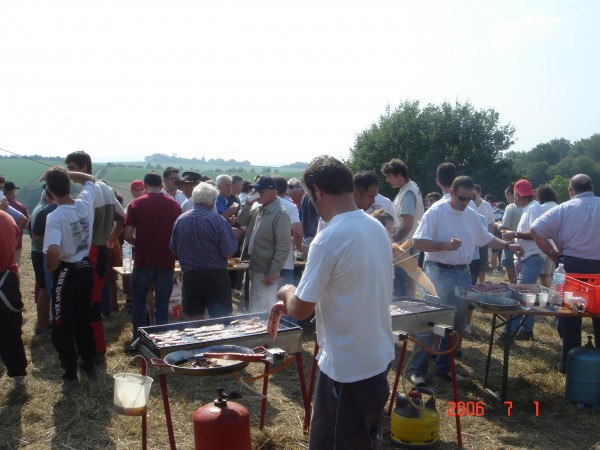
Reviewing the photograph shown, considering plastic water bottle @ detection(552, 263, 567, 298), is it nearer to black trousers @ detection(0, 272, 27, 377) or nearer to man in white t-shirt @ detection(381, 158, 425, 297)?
man in white t-shirt @ detection(381, 158, 425, 297)

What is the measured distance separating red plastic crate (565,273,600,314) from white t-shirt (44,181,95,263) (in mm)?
4310

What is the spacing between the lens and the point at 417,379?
194 inches

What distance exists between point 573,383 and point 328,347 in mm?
3164

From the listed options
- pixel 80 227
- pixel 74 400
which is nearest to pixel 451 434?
pixel 74 400

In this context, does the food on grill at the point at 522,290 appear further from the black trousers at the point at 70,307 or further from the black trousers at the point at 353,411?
the black trousers at the point at 70,307

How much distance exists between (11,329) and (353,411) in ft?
11.3

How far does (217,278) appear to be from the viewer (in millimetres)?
5277

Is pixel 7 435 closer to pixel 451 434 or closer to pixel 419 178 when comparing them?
pixel 451 434

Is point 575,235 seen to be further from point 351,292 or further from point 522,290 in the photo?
point 351,292

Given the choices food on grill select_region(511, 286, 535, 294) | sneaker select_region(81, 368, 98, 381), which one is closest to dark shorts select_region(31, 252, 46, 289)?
sneaker select_region(81, 368, 98, 381)

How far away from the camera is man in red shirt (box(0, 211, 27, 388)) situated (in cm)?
455

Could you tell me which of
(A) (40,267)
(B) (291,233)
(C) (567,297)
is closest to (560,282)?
(C) (567,297)

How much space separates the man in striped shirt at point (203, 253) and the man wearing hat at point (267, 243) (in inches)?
20.9

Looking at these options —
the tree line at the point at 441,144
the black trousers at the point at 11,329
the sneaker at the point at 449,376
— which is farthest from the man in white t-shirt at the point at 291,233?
the tree line at the point at 441,144
